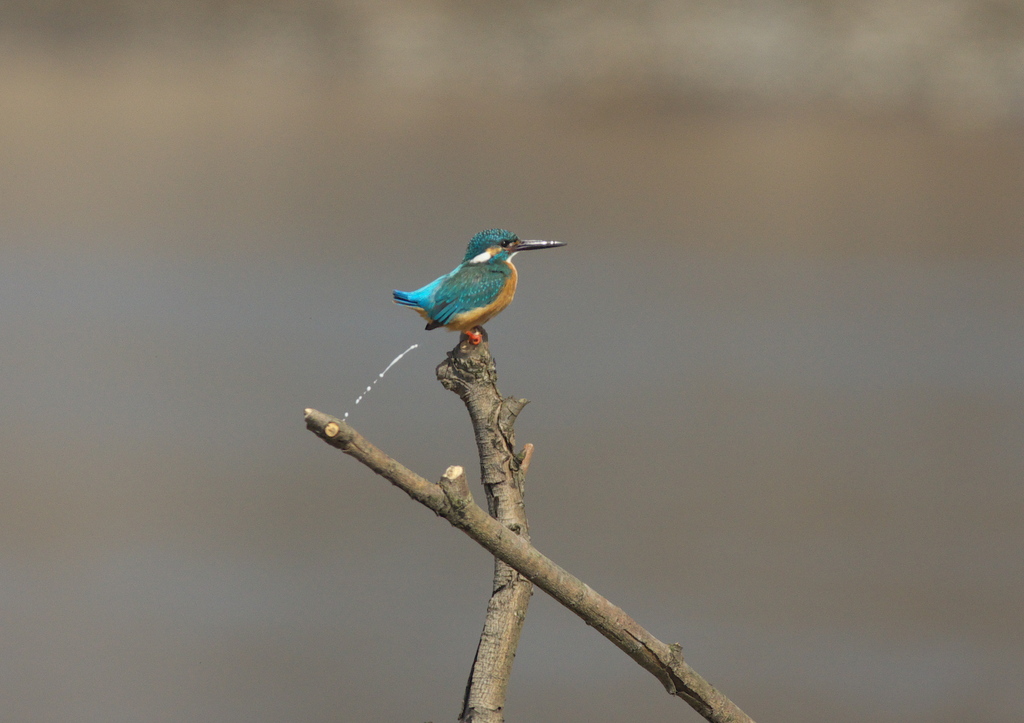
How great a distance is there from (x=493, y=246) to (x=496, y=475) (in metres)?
0.41

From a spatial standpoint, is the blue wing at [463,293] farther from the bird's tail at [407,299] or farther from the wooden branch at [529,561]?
the wooden branch at [529,561]

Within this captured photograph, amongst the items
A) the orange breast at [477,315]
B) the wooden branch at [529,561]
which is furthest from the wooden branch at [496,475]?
the wooden branch at [529,561]

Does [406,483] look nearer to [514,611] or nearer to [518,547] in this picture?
[518,547]

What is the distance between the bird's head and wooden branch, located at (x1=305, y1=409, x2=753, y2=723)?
568mm

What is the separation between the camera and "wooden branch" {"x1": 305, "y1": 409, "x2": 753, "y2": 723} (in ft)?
2.89

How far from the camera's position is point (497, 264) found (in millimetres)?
1427

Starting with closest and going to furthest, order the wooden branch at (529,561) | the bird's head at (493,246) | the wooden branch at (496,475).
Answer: the wooden branch at (529,561) → the wooden branch at (496,475) → the bird's head at (493,246)

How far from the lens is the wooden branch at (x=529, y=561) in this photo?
2.89 ft

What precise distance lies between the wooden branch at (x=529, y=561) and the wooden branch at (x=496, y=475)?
0.18 meters

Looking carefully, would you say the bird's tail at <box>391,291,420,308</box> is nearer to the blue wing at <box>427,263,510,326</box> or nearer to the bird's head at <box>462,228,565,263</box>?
the blue wing at <box>427,263,510,326</box>

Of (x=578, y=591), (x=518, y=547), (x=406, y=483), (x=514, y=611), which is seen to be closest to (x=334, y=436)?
(x=406, y=483)

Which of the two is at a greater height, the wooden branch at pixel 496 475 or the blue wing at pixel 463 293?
the blue wing at pixel 463 293

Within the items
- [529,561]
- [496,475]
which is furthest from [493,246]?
[529,561]

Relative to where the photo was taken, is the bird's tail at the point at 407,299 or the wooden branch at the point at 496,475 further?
the bird's tail at the point at 407,299
